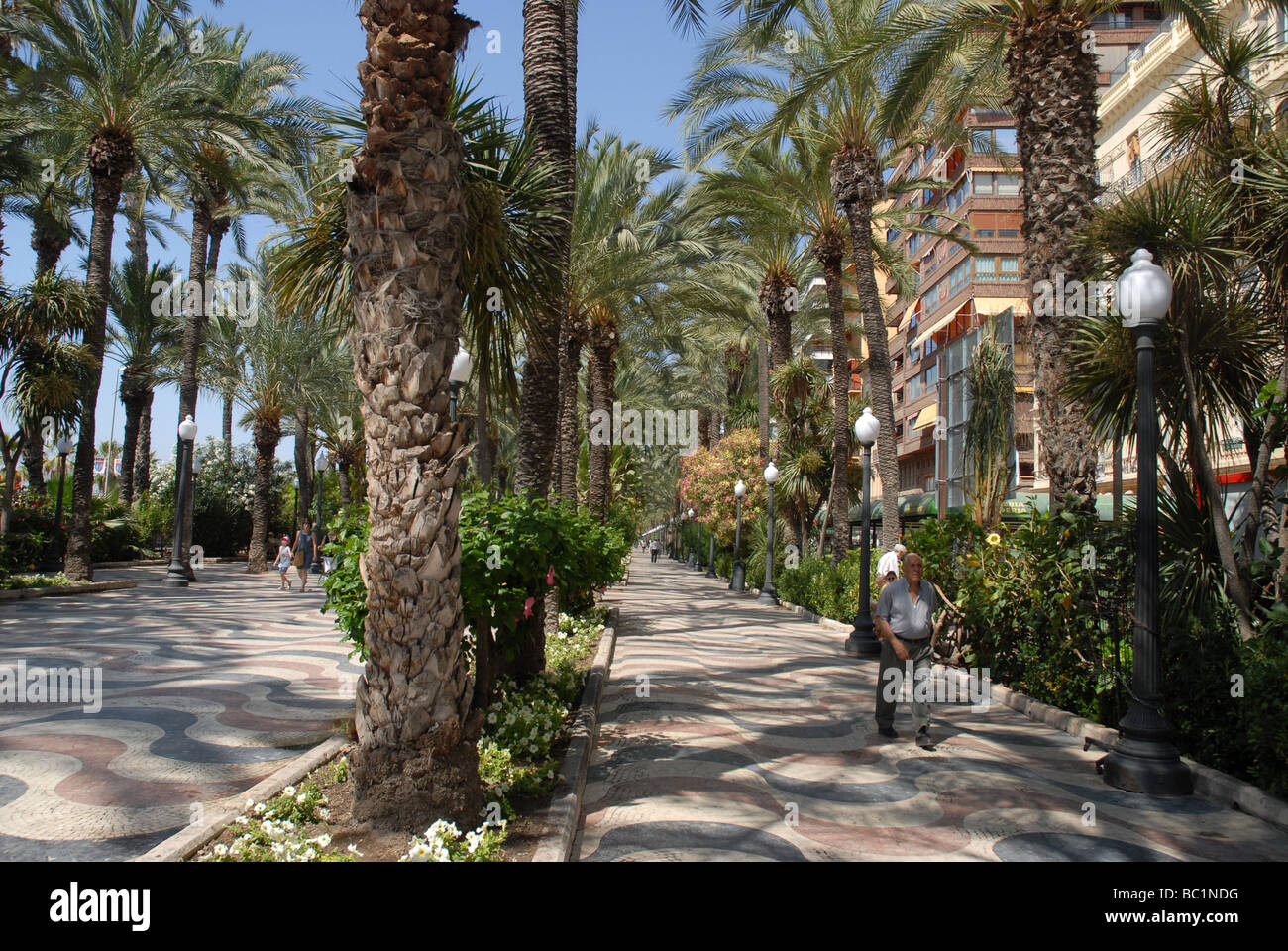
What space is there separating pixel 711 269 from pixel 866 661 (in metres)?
14.7

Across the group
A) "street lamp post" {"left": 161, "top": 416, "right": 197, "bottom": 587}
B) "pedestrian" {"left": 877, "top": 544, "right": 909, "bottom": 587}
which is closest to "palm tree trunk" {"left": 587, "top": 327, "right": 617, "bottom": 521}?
"pedestrian" {"left": 877, "top": 544, "right": 909, "bottom": 587}

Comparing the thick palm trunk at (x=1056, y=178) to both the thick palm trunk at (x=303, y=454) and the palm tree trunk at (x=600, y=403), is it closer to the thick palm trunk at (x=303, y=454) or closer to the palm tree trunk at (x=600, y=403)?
the palm tree trunk at (x=600, y=403)

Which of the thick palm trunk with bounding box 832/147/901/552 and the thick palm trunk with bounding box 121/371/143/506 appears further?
the thick palm trunk with bounding box 121/371/143/506

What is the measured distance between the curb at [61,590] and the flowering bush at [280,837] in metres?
15.0

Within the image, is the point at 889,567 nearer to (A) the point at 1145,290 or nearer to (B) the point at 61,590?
(A) the point at 1145,290

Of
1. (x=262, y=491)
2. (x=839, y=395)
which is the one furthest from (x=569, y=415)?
(x=262, y=491)

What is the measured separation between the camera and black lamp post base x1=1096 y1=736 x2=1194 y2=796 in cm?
623

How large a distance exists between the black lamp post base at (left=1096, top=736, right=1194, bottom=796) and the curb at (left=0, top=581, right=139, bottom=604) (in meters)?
17.8

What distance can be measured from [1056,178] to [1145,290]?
4454 millimetres

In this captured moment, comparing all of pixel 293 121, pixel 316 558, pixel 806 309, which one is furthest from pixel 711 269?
pixel 316 558

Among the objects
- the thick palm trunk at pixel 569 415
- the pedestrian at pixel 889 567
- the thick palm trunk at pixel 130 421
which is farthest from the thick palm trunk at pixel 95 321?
the pedestrian at pixel 889 567

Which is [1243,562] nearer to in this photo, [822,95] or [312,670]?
[312,670]

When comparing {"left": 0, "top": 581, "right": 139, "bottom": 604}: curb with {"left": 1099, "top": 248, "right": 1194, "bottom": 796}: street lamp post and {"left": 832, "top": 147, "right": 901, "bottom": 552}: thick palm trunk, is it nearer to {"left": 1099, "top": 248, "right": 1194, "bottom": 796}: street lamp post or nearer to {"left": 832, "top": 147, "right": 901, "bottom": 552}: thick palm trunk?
{"left": 832, "top": 147, "right": 901, "bottom": 552}: thick palm trunk

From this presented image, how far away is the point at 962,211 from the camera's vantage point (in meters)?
40.6
